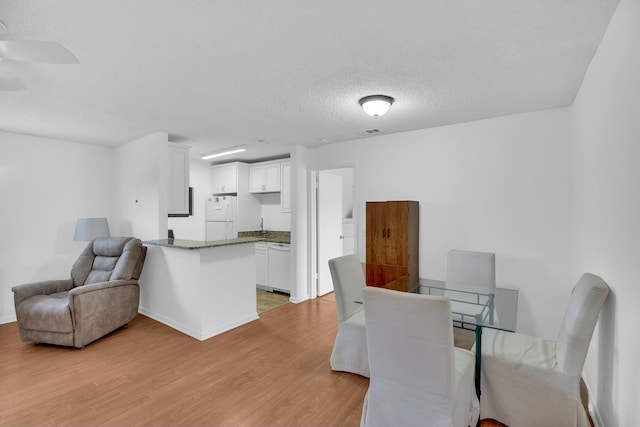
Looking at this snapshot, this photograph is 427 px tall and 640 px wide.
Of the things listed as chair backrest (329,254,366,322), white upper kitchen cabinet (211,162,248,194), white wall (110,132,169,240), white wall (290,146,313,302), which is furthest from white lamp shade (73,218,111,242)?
chair backrest (329,254,366,322)

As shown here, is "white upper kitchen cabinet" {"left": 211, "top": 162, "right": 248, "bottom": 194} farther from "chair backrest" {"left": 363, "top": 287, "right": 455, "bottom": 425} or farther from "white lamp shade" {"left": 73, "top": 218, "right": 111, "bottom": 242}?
"chair backrest" {"left": 363, "top": 287, "right": 455, "bottom": 425}

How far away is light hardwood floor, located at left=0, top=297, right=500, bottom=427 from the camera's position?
2.06m

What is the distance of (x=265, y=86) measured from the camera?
2457 mm

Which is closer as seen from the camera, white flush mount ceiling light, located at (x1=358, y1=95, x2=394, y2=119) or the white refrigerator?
white flush mount ceiling light, located at (x1=358, y1=95, x2=394, y2=119)

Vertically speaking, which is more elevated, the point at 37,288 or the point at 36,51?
the point at 36,51

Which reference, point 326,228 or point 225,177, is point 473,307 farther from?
point 225,177

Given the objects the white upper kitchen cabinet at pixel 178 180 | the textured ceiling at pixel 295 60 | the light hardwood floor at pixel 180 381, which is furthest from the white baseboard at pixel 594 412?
the white upper kitchen cabinet at pixel 178 180

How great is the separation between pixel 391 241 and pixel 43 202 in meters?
4.68

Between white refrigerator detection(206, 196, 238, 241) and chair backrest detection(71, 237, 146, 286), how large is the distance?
189 centimetres

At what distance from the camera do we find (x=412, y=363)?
1.63 metres

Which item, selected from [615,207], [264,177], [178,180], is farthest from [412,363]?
[264,177]

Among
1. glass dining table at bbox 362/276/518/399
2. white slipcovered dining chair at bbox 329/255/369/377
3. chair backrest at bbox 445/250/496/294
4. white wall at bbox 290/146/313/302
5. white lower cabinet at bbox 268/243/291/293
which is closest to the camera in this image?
glass dining table at bbox 362/276/518/399

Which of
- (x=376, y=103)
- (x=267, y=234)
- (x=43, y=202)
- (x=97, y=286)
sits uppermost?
(x=376, y=103)

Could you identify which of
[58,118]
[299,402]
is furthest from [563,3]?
[58,118]
